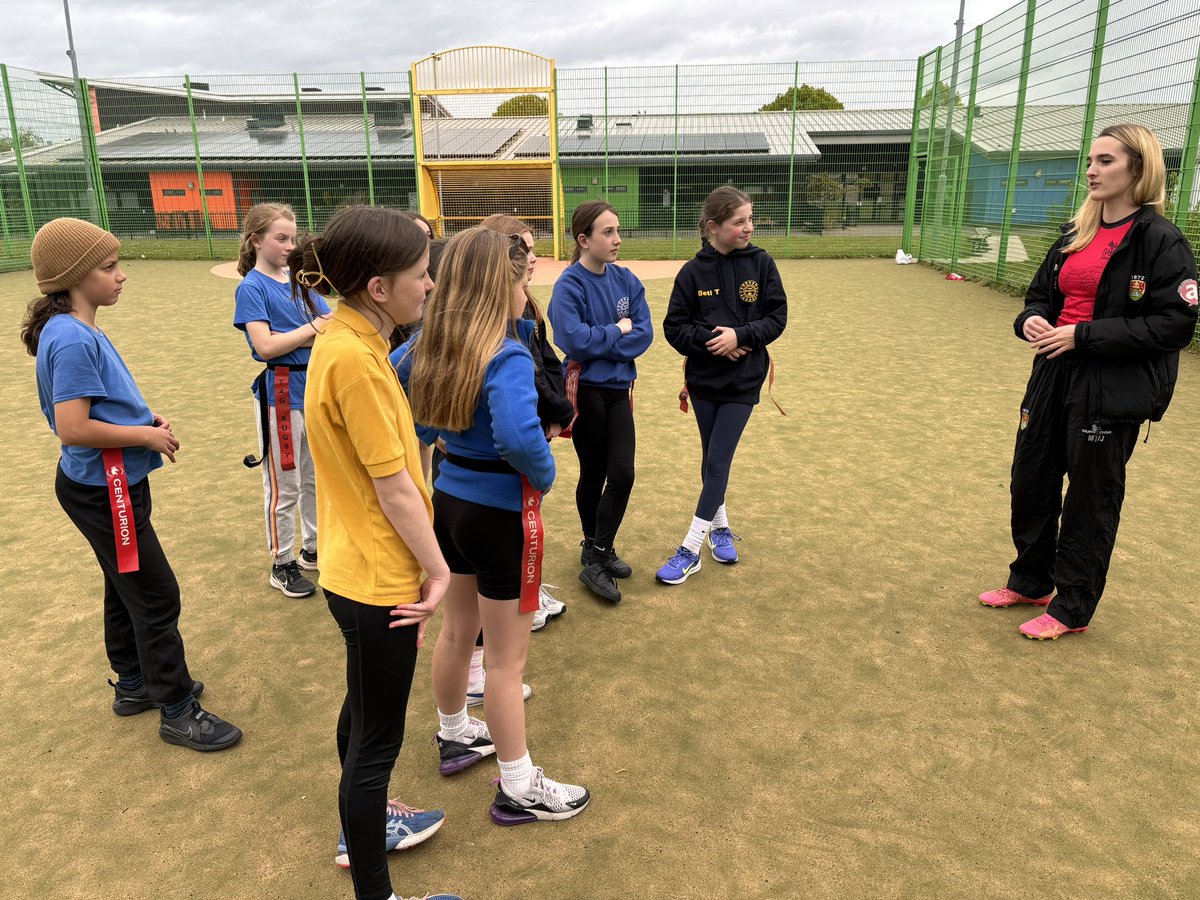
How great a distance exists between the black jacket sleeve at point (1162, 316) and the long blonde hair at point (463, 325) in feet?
7.87

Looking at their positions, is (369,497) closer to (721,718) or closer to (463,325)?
(463,325)

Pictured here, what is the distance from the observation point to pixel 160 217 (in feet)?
69.7

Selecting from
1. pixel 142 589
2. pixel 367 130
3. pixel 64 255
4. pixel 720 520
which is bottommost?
pixel 720 520

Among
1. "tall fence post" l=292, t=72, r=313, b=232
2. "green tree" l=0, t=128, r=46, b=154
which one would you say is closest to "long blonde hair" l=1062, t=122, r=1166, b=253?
"tall fence post" l=292, t=72, r=313, b=232

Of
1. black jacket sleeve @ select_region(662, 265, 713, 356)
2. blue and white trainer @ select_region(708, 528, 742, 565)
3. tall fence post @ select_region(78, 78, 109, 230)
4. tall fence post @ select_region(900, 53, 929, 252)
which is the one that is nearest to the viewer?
black jacket sleeve @ select_region(662, 265, 713, 356)

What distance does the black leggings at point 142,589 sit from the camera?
8.83 feet

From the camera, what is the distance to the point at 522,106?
20.4m

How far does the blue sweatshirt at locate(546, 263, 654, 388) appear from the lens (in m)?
3.67

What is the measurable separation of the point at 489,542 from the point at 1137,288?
2674mm

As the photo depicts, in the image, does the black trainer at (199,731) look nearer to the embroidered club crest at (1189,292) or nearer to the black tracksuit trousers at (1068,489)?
the black tracksuit trousers at (1068,489)

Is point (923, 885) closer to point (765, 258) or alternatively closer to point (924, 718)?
point (924, 718)

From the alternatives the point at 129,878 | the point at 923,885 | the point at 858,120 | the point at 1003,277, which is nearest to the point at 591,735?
the point at 923,885

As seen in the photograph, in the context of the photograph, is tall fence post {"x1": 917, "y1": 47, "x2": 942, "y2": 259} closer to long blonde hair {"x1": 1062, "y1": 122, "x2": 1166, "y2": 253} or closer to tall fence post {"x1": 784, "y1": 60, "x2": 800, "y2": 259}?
tall fence post {"x1": 784, "y1": 60, "x2": 800, "y2": 259}

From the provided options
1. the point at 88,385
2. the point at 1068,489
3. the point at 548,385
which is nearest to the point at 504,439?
the point at 548,385
